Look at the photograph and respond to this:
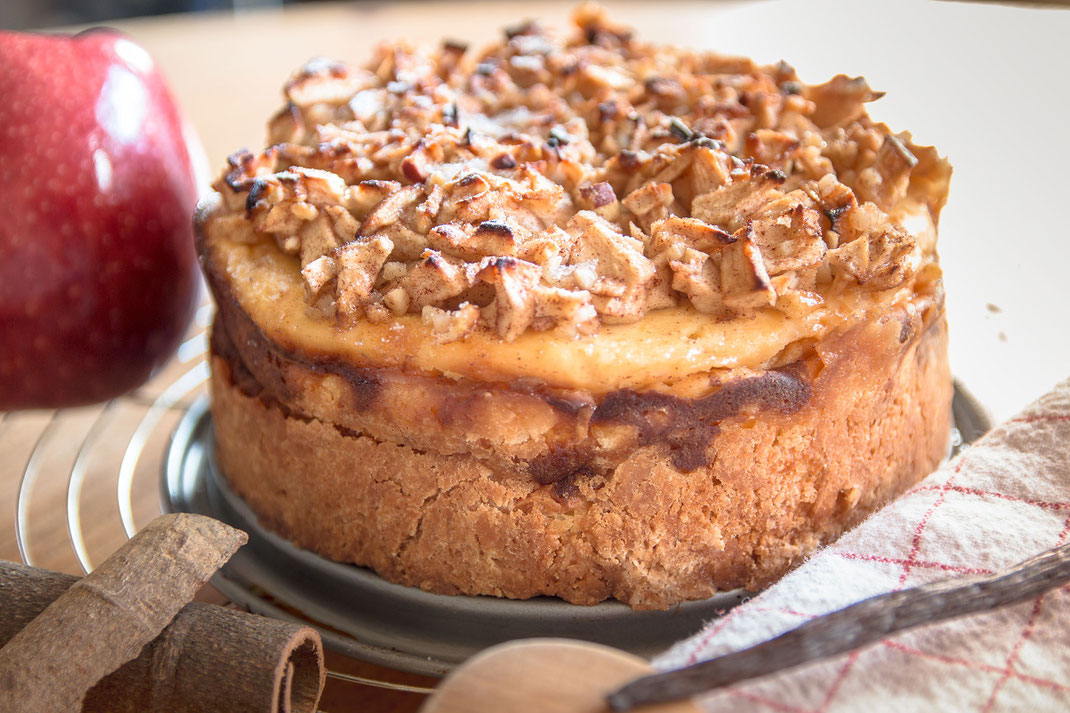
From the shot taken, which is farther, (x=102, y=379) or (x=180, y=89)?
(x=180, y=89)

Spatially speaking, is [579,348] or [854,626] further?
[579,348]

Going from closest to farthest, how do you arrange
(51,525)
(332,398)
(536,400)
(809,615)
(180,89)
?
(809,615), (536,400), (332,398), (51,525), (180,89)

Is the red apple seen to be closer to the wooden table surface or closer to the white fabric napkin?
the wooden table surface

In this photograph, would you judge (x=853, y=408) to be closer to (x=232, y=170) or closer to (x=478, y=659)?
(x=478, y=659)

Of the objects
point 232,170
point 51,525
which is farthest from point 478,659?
point 51,525

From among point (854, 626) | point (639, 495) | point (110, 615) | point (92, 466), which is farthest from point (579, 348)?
point (92, 466)

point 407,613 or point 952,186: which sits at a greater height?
point 952,186

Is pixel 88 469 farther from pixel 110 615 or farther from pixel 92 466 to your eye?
pixel 110 615

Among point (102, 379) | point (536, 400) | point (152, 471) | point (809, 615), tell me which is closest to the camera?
point (809, 615)
